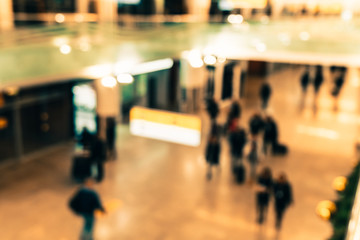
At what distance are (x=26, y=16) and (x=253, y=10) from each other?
13982 mm

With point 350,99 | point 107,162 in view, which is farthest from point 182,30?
point 350,99

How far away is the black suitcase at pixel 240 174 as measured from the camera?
1065cm

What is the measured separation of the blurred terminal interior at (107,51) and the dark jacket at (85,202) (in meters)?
2.30

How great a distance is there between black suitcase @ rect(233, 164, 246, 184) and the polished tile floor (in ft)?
0.77

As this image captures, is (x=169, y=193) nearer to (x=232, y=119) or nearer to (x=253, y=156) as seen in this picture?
(x=253, y=156)

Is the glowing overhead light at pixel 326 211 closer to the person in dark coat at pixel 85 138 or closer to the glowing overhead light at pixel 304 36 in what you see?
the glowing overhead light at pixel 304 36

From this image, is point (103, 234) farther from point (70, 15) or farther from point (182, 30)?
point (70, 15)

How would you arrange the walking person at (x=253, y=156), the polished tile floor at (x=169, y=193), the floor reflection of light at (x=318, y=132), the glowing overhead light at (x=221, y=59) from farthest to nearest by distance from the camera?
the glowing overhead light at (x=221, y=59)
the floor reflection of light at (x=318, y=132)
the walking person at (x=253, y=156)
the polished tile floor at (x=169, y=193)

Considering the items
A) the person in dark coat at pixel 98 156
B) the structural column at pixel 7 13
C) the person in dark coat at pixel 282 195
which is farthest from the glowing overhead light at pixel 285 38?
the structural column at pixel 7 13

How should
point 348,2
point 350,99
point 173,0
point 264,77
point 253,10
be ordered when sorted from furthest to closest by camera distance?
point 264,77, point 350,99, point 253,10, point 348,2, point 173,0

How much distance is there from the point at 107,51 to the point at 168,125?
2590 millimetres

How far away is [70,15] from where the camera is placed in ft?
40.5

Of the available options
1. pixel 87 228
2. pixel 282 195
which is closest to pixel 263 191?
pixel 282 195

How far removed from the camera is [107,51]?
32.1ft
